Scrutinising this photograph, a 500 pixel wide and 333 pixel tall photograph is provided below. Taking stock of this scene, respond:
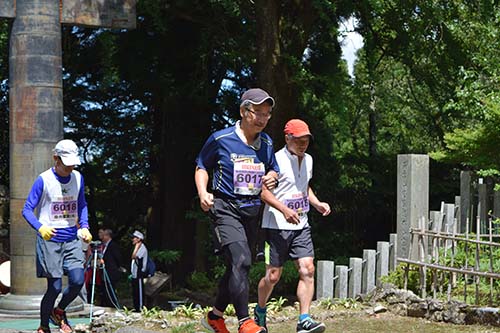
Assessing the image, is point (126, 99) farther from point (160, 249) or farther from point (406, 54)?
point (406, 54)

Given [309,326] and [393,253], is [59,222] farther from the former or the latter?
[393,253]

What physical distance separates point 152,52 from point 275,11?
14.6 feet

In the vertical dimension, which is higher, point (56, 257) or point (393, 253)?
point (56, 257)

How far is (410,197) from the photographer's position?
1123cm

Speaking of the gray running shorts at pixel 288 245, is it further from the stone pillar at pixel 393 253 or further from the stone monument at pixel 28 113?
the stone monument at pixel 28 113

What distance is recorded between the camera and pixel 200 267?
20.6 m

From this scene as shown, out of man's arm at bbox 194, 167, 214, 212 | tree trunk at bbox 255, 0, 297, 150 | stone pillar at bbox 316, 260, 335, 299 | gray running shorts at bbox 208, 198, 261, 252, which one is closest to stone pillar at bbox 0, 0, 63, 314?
stone pillar at bbox 316, 260, 335, 299

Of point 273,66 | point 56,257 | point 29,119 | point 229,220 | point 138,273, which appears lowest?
point 138,273

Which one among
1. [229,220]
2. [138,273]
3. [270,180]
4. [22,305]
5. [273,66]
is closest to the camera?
[229,220]

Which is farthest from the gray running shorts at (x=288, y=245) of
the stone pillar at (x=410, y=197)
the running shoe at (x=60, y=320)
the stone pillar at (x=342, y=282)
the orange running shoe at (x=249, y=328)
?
the stone pillar at (x=410, y=197)

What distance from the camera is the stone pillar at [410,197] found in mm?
11188

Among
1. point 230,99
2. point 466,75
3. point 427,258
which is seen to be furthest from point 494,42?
point 230,99

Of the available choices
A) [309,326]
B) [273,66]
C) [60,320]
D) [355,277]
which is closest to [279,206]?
[309,326]

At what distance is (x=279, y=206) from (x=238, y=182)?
1.48 feet
